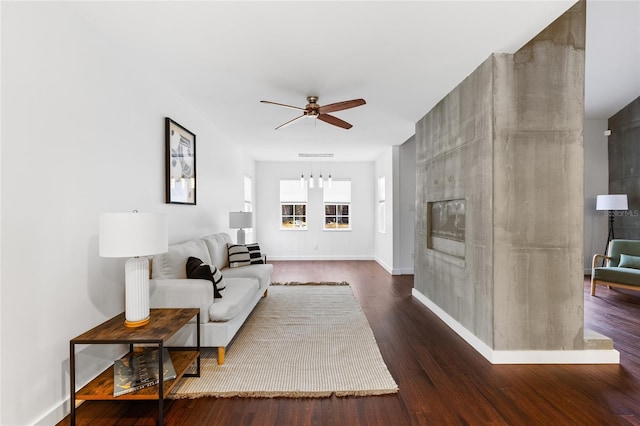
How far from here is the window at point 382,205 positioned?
287 inches

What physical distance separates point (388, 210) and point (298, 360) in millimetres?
4669

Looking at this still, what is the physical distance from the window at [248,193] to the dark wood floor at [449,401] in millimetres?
4940

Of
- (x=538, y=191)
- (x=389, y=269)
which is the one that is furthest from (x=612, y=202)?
(x=538, y=191)

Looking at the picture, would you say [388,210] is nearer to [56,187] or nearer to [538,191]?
[538,191]

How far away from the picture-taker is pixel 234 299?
9.43 feet

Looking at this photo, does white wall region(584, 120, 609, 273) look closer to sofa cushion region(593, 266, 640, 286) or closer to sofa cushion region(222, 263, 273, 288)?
sofa cushion region(593, 266, 640, 286)

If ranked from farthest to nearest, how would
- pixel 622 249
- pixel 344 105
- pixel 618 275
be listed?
pixel 622 249 → pixel 618 275 → pixel 344 105

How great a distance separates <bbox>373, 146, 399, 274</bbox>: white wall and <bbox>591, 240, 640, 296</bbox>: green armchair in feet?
10.2

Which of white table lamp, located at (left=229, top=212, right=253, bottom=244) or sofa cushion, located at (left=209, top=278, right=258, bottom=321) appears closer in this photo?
sofa cushion, located at (left=209, top=278, right=258, bottom=321)

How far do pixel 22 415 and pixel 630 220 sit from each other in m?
8.47

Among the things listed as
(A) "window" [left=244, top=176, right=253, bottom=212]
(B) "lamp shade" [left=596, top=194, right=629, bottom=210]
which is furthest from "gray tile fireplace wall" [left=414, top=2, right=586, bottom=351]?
(A) "window" [left=244, top=176, right=253, bottom=212]

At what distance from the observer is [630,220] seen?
584 cm

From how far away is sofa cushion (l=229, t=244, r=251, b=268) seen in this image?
444cm

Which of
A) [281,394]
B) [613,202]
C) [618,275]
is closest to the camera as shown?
[281,394]
